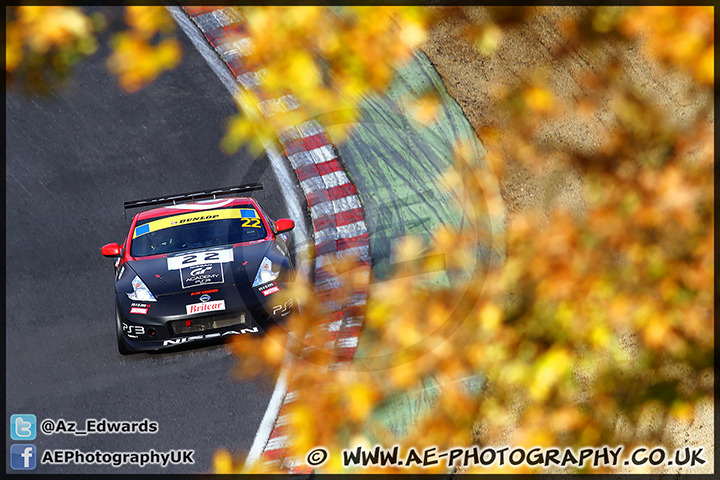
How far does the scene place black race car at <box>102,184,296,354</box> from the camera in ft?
22.7

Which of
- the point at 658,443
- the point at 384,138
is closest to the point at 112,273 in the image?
the point at 384,138

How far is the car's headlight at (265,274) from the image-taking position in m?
7.09

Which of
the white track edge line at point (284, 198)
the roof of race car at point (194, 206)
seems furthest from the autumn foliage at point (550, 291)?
the roof of race car at point (194, 206)

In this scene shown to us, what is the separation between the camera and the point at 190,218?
25.2 feet

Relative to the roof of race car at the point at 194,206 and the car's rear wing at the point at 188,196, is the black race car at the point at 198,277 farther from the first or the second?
the car's rear wing at the point at 188,196

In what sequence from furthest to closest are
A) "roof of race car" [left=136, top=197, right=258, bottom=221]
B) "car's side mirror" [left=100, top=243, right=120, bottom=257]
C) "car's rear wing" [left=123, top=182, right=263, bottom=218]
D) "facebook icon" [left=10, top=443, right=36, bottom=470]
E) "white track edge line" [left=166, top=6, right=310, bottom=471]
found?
"car's rear wing" [left=123, top=182, right=263, bottom=218], "roof of race car" [left=136, top=197, right=258, bottom=221], "car's side mirror" [left=100, top=243, right=120, bottom=257], "white track edge line" [left=166, top=6, right=310, bottom=471], "facebook icon" [left=10, top=443, right=36, bottom=470]

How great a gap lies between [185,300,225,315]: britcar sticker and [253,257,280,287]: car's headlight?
1.38 feet

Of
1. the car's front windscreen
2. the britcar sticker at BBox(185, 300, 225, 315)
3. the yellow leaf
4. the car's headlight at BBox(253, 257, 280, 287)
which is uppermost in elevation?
the car's front windscreen

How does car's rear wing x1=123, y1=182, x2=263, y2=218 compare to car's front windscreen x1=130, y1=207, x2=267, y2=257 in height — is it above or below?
above

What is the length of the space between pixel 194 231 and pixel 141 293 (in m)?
0.95

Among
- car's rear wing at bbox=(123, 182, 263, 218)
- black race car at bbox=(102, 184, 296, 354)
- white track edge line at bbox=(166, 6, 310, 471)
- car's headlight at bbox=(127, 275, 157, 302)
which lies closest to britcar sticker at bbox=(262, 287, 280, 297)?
black race car at bbox=(102, 184, 296, 354)

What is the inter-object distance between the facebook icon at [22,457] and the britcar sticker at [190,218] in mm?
2438

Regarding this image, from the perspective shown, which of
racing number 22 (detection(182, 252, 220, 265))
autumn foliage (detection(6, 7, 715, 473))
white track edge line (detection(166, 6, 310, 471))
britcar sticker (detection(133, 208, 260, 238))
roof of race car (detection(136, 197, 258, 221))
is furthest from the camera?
roof of race car (detection(136, 197, 258, 221))

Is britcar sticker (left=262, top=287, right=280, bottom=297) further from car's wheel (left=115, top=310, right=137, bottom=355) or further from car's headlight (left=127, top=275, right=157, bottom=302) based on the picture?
car's wheel (left=115, top=310, right=137, bottom=355)
